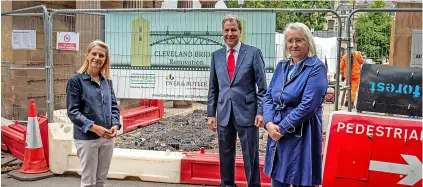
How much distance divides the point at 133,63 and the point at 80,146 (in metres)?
2.20

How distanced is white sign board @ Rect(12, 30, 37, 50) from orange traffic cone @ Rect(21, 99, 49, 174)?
2.22 m

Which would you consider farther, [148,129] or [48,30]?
[148,129]

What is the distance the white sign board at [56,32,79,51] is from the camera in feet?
23.6

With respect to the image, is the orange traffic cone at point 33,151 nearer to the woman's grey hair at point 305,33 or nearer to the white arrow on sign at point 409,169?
the woman's grey hair at point 305,33

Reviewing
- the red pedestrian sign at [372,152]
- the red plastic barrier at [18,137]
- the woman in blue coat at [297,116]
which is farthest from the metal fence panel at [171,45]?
the woman in blue coat at [297,116]

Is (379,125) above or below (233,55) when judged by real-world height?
below

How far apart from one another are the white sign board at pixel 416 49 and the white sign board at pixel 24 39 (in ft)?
20.9

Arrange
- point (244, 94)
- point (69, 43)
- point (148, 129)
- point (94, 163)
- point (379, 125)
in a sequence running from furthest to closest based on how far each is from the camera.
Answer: point (148, 129) < point (69, 43) < point (244, 94) < point (94, 163) < point (379, 125)

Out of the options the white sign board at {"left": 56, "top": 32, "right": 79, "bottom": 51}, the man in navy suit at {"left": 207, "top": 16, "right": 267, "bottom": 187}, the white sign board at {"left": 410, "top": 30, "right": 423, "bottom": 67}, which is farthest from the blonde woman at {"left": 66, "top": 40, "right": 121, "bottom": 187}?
the white sign board at {"left": 410, "top": 30, "right": 423, "bottom": 67}

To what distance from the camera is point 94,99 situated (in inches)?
166

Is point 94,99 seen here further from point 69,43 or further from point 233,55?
point 69,43

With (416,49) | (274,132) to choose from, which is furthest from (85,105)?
(416,49)

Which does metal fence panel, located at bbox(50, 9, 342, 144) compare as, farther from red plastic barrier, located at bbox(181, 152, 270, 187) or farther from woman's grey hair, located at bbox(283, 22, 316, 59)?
woman's grey hair, located at bbox(283, 22, 316, 59)

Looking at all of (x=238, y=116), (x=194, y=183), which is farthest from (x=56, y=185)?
(x=238, y=116)
